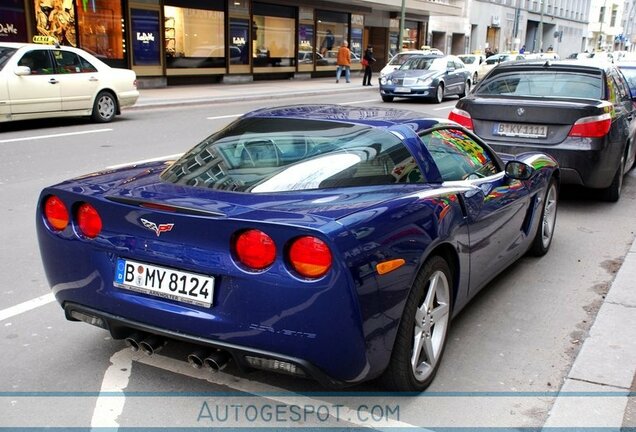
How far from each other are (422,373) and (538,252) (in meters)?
2.76

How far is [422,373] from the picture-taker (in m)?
3.33

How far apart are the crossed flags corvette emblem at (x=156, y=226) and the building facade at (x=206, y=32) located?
62.0 ft

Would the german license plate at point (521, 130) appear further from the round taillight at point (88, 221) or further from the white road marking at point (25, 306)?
the round taillight at point (88, 221)

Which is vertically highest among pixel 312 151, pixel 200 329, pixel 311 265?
pixel 312 151

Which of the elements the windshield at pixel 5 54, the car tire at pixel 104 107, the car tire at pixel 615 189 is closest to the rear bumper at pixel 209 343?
the car tire at pixel 615 189

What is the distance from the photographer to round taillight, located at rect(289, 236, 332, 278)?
266 centimetres

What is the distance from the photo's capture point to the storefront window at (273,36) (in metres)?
27.8

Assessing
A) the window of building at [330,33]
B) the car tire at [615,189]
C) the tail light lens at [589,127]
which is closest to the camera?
the tail light lens at [589,127]

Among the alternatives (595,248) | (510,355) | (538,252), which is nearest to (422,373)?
(510,355)

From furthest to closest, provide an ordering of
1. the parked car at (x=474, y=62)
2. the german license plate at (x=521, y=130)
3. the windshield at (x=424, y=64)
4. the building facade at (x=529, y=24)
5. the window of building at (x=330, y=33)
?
the building facade at (x=529, y=24), the window of building at (x=330, y=33), the parked car at (x=474, y=62), the windshield at (x=424, y=64), the german license plate at (x=521, y=130)

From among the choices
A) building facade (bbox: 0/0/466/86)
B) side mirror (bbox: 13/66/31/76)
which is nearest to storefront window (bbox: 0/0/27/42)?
building facade (bbox: 0/0/466/86)

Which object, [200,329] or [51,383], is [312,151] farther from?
[51,383]

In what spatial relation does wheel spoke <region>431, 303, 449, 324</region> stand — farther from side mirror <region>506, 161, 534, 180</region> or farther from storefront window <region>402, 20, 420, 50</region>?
storefront window <region>402, 20, 420, 50</region>

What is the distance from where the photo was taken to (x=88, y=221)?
3.20 meters
